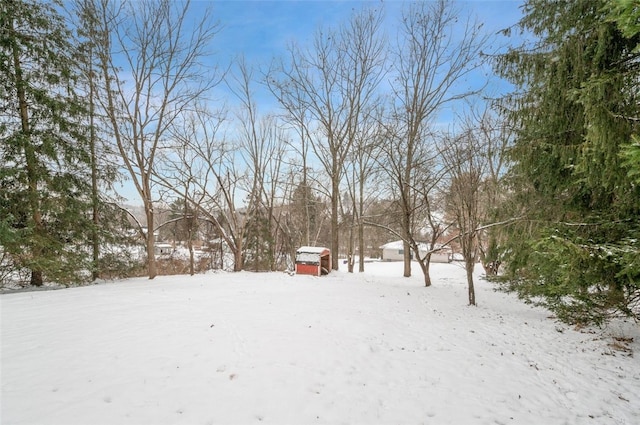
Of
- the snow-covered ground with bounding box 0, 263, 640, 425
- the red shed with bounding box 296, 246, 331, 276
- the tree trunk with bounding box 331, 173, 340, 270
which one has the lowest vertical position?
the snow-covered ground with bounding box 0, 263, 640, 425

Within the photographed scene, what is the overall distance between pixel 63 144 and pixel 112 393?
26.1ft

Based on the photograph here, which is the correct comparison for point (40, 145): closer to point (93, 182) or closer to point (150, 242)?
point (93, 182)

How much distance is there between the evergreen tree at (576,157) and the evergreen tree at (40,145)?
10197 millimetres

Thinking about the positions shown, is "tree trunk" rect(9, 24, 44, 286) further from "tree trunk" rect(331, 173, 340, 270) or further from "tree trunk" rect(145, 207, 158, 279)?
"tree trunk" rect(331, 173, 340, 270)

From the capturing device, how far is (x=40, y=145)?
23.8 feet

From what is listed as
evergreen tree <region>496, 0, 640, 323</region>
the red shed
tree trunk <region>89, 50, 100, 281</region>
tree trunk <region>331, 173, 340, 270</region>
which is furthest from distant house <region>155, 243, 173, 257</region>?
evergreen tree <region>496, 0, 640, 323</region>

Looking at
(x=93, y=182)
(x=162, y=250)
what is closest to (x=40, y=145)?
(x=93, y=182)

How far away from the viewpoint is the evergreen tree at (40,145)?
→ 6953 mm

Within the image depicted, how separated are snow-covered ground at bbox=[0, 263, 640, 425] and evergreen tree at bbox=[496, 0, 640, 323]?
117cm

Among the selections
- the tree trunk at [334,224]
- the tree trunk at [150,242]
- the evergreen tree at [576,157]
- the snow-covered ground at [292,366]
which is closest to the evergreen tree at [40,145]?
the snow-covered ground at [292,366]

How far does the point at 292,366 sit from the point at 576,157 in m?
4.98

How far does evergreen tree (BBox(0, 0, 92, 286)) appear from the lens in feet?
22.8

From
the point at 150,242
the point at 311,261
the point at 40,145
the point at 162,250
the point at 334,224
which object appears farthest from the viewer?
the point at 162,250

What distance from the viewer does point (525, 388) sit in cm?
338
